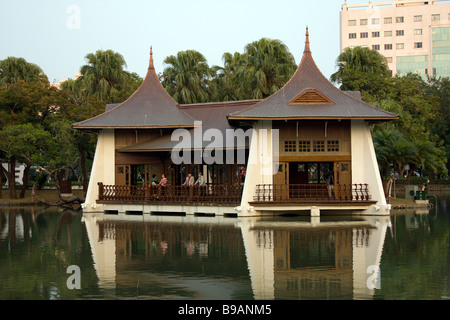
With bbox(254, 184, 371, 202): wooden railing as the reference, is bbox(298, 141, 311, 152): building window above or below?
above

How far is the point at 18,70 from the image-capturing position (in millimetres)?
45875

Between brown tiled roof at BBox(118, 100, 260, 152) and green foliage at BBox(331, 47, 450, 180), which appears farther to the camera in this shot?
green foliage at BBox(331, 47, 450, 180)

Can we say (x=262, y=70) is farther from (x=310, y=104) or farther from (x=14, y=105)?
(x=310, y=104)

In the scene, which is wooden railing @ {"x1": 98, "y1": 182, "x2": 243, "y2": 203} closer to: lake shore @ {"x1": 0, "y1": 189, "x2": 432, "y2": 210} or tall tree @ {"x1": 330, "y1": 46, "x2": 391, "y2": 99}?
lake shore @ {"x1": 0, "y1": 189, "x2": 432, "y2": 210}

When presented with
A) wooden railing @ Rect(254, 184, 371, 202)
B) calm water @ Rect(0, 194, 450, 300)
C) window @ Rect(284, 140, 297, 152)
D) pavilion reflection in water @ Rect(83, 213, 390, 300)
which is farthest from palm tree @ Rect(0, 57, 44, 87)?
wooden railing @ Rect(254, 184, 371, 202)

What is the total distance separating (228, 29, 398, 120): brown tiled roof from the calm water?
15.3ft

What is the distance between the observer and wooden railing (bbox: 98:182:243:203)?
93.0 ft

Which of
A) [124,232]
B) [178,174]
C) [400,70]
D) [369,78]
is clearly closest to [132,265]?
[124,232]

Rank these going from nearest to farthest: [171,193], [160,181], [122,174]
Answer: [171,193] → [160,181] → [122,174]

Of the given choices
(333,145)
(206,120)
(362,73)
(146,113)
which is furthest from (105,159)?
(362,73)

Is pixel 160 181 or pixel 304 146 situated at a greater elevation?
pixel 304 146

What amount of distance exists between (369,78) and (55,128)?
23377 millimetres

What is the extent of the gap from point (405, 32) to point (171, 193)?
3606 inches
